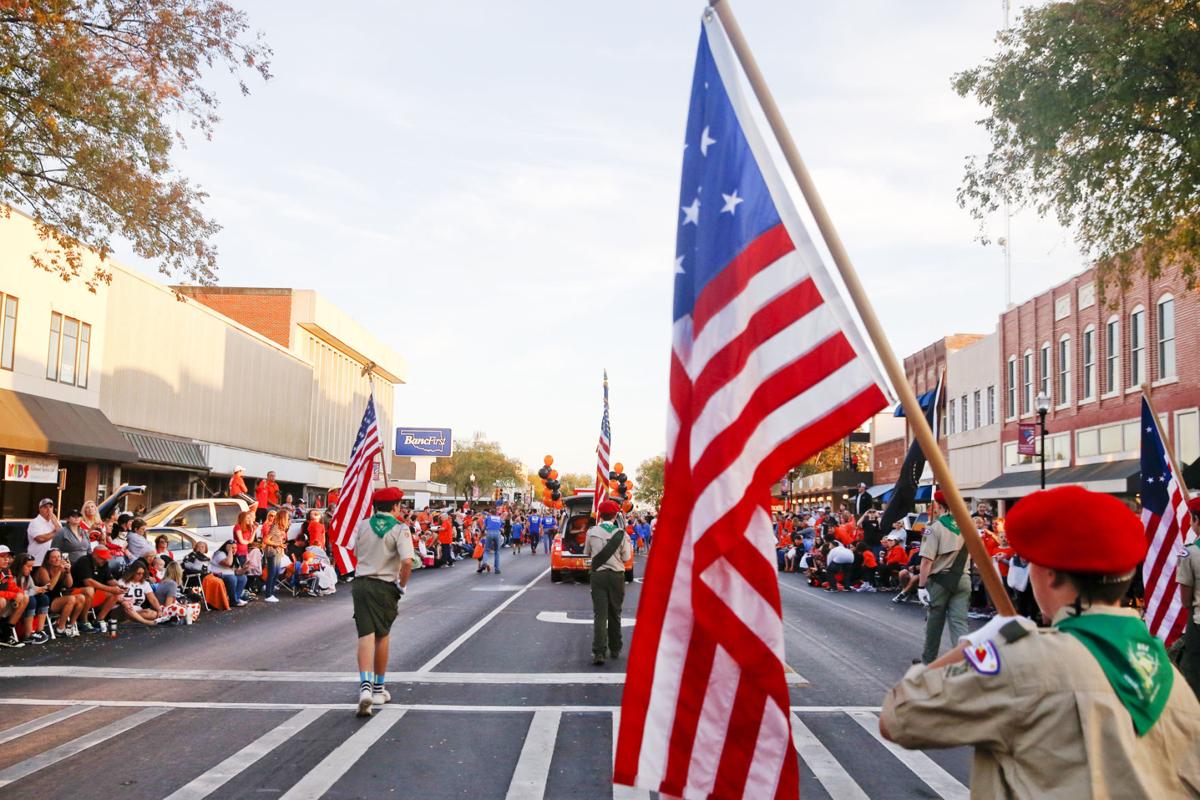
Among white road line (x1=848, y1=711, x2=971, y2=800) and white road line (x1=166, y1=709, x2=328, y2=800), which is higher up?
white road line (x1=848, y1=711, x2=971, y2=800)

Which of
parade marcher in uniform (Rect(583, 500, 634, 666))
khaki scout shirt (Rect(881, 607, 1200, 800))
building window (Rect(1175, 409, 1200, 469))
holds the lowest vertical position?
parade marcher in uniform (Rect(583, 500, 634, 666))

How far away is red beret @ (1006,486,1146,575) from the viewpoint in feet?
8.30

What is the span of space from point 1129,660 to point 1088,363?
38614 mm

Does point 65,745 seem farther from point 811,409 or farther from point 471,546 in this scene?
point 471,546

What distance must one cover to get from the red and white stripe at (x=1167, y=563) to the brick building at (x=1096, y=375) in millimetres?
18393

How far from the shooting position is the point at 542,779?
701cm

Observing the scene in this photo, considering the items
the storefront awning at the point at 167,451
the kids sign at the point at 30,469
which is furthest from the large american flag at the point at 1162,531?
the storefront awning at the point at 167,451

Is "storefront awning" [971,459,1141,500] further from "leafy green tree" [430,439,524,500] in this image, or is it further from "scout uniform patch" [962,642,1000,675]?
"leafy green tree" [430,439,524,500]

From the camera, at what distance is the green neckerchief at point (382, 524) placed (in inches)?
377

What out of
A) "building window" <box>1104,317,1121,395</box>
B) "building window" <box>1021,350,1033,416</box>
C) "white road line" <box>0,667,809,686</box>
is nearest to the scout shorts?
"white road line" <box>0,667,809,686</box>

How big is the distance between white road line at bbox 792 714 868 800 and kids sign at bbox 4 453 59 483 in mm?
23976

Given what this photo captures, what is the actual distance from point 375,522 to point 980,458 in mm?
43416

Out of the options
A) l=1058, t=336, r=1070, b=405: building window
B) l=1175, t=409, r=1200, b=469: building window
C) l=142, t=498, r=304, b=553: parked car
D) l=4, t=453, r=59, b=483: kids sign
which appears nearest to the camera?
l=142, t=498, r=304, b=553: parked car

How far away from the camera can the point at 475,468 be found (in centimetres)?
12338
